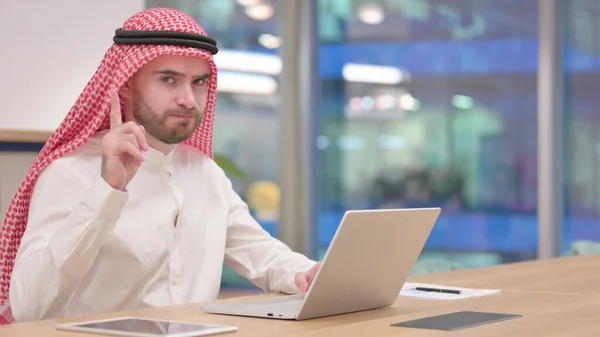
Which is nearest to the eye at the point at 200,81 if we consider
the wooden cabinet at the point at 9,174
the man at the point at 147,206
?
the man at the point at 147,206

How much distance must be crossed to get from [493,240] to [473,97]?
3.52 ft

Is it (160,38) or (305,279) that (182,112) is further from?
(305,279)

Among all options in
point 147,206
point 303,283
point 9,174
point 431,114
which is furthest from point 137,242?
point 431,114

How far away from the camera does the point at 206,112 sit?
122 inches

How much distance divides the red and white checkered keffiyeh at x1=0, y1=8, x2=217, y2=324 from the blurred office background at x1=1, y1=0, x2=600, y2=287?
4.88 m

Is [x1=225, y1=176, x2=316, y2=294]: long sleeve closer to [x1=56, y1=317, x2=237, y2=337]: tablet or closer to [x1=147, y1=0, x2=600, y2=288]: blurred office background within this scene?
[x1=56, y1=317, x2=237, y2=337]: tablet

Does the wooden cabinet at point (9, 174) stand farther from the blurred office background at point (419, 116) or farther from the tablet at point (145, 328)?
the blurred office background at point (419, 116)

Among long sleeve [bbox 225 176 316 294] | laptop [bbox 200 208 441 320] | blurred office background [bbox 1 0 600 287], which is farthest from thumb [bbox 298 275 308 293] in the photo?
blurred office background [bbox 1 0 600 287]

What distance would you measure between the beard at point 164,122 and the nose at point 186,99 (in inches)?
0.5

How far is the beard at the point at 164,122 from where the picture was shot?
265 cm

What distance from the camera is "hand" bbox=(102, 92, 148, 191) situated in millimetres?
2141

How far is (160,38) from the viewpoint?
2.66 meters

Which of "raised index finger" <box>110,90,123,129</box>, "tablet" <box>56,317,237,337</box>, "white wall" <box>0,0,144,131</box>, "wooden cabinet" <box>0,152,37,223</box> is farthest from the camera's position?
"white wall" <box>0,0,144,131</box>

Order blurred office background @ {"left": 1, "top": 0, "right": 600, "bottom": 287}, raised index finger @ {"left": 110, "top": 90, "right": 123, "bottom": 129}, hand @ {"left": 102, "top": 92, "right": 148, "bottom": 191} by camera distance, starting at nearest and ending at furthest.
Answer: hand @ {"left": 102, "top": 92, "right": 148, "bottom": 191}
raised index finger @ {"left": 110, "top": 90, "right": 123, "bottom": 129}
blurred office background @ {"left": 1, "top": 0, "right": 600, "bottom": 287}
